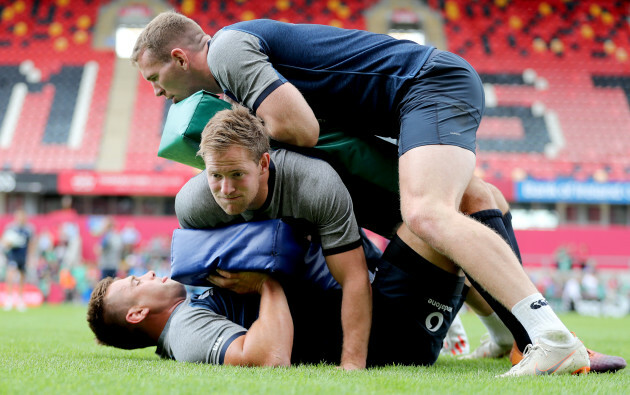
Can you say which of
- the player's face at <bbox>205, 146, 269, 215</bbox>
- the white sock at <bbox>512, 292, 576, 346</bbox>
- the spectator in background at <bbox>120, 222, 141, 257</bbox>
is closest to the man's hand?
the player's face at <bbox>205, 146, 269, 215</bbox>

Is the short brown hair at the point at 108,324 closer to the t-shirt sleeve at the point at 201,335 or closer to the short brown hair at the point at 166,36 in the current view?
the t-shirt sleeve at the point at 201,335

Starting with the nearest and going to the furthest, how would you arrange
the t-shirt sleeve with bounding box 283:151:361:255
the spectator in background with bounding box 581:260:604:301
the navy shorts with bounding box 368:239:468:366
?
the t-shirt sleeve with bounding box 283:151:361:255
the navy shorts with bounding box 368:239:468:366
the spectator in background with bounding box 581:260:604:301

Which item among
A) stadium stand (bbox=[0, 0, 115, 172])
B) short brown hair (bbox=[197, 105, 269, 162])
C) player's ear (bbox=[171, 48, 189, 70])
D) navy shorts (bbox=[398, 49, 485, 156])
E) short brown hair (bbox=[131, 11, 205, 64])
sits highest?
short brown hair (bbox=[131, 11, 205, 64])

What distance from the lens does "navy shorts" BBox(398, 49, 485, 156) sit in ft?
8.39

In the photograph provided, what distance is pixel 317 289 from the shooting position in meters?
2.88

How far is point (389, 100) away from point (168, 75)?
1.02m

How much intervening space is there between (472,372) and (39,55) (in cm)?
1834

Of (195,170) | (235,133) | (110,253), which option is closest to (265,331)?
(235,133)

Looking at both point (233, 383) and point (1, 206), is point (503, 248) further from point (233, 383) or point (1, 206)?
point (1, 206)

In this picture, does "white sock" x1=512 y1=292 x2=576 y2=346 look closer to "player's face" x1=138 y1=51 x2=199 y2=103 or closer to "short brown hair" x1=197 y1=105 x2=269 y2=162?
"short brown hair" x1=197 y1=105 x2=269 y2=162

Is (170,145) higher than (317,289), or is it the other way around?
(170,145)

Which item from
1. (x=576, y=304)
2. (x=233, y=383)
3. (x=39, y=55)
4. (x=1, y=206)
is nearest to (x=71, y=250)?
→ (x=1, y=206)

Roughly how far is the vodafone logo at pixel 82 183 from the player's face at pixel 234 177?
41.8 feet

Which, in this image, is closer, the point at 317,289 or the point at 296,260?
the point at 296,260
